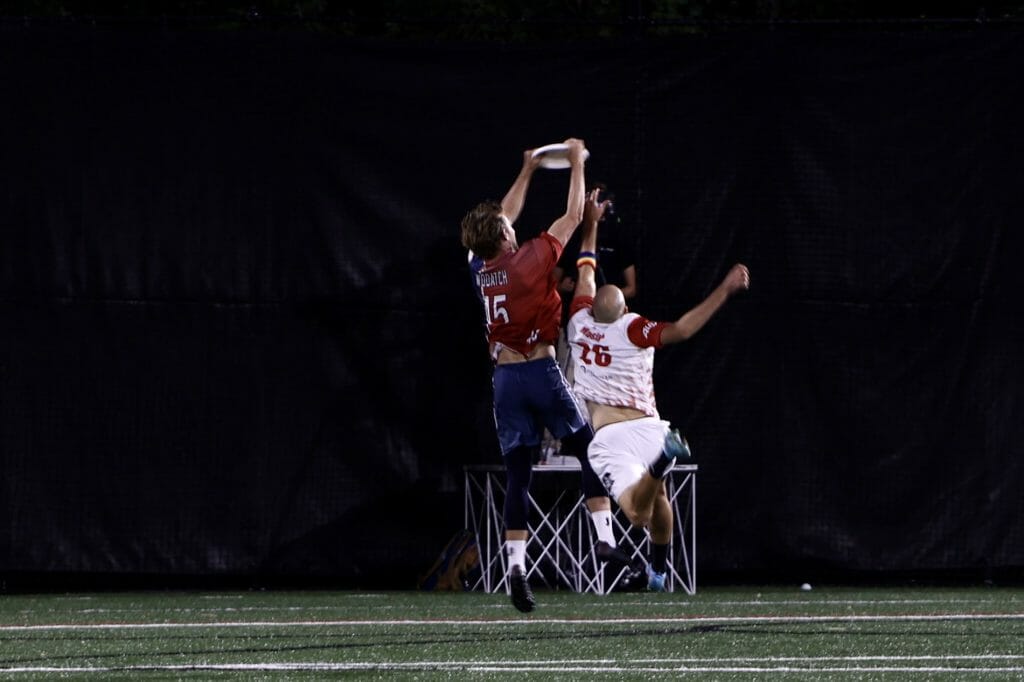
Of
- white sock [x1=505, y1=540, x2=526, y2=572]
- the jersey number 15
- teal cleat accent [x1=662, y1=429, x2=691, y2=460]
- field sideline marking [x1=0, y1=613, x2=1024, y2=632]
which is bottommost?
field sideline marking [x1=0, y1=613, x2=1024, y2=632]

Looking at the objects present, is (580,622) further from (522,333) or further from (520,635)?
(522,333)

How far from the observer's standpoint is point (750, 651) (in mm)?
7695

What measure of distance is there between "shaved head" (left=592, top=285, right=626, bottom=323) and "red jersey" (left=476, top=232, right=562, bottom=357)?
1762 mm

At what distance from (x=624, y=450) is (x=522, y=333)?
1.86 m

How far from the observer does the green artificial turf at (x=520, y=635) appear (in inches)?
277

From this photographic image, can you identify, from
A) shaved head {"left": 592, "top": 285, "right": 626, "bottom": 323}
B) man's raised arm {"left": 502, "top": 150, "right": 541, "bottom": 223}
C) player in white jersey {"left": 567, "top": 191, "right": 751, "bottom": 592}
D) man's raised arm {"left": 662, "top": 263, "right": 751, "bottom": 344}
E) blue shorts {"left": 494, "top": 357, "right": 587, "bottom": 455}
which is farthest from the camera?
shaved head {"left": 592, "top": 285, "right": 626, "bottom": 323}

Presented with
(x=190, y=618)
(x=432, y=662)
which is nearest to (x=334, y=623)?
(x=190, y=618)

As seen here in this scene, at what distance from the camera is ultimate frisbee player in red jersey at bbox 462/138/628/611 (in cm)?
806

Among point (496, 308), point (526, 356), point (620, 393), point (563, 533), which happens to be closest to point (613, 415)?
point (620, 393)

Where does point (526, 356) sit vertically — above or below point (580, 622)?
above

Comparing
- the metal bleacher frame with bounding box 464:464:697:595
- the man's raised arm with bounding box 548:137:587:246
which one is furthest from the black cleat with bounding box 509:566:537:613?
the metal bleacher frame with bounding box 464:464:697:595

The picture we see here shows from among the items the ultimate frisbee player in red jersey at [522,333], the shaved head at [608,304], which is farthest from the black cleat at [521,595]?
the shaved head at [608,304]

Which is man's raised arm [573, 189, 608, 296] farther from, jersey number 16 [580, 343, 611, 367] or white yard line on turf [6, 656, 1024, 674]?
white yard line on turf [6, 656, 1024, 674]

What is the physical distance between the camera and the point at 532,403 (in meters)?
8.39
